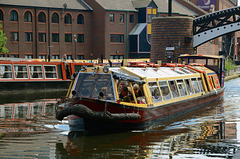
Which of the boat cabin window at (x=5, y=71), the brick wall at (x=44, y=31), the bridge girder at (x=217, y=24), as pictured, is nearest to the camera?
the boat cabin window at (x=5, y=71)

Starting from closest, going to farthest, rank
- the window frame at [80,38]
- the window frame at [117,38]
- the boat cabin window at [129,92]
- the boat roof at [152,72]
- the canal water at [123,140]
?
the canal water at [123,140] < the boat cabin window at [129,92] < the boat roof at [152,72] < the window frame at [80,38] < the window frame at [117,38]

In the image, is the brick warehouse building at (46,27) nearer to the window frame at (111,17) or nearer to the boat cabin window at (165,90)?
the window frame at (111,17)

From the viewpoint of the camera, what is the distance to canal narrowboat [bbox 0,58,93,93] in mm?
29750

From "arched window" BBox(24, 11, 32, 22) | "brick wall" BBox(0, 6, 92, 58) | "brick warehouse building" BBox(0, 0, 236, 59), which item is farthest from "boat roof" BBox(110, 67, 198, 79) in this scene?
"arched window" BBox(24, 11, 32, 22)

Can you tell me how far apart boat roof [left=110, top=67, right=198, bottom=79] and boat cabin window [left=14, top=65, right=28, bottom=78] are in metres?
12.8

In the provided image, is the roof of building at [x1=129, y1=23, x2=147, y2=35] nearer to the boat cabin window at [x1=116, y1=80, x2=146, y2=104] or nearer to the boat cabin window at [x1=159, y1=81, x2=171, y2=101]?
the boat cabin window at [x1=159, y1=81, x2=171, y2=101]

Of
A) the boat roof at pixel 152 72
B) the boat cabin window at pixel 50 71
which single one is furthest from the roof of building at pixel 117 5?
the boat roof at pixel 152 72

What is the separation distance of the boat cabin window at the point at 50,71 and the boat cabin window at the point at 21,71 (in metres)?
1.59

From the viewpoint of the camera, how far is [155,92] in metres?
17.1

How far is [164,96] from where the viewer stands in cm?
1778

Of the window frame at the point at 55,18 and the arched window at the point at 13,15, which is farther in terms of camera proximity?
the window frame at the point at 55,18

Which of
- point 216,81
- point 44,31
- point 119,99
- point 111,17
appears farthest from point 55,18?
point 119,99

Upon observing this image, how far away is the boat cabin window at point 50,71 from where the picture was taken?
3212 centimetres

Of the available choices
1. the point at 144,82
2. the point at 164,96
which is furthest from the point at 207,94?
the point at 144,82
